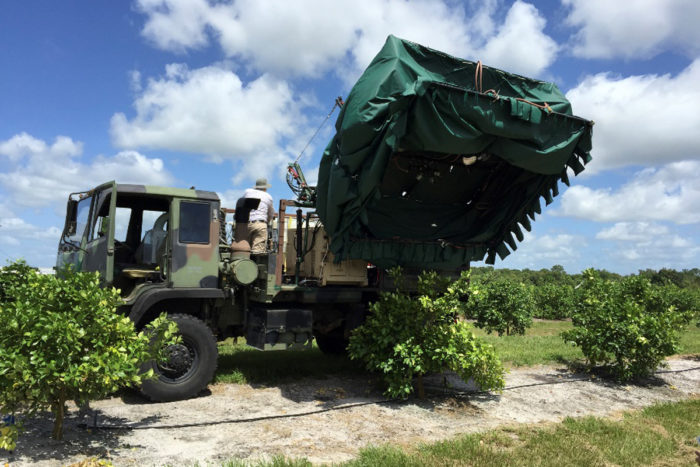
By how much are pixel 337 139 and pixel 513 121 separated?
212 cm

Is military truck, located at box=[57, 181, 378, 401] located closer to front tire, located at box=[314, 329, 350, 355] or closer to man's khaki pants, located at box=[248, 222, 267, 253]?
man's khaki pants, located at box=[248, 222, 267, 253]

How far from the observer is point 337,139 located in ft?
20.6

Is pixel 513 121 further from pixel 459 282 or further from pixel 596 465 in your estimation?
pixel 596 465

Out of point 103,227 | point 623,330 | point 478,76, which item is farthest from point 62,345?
point 623,330

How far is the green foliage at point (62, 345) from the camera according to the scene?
14.2ft

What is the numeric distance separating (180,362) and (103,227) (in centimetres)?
211

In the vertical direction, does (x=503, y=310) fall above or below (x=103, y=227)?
below

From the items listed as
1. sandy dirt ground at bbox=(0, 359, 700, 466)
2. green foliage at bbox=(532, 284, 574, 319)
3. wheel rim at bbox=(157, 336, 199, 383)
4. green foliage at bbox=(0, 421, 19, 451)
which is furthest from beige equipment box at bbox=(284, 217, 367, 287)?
green foliage at bbox=(532, 284, 574, 319)

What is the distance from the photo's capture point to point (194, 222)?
704 centimetres

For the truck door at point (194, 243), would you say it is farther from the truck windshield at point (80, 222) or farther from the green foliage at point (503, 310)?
the green foliage at point (503, 310)

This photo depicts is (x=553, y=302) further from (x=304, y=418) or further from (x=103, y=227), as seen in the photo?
(x=103, y=227)

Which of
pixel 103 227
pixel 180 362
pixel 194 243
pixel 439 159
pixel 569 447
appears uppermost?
pixel 439 159

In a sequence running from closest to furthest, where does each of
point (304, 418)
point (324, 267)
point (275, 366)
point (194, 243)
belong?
point (304, 418), point (194, 243), point (324, 267), point (275, 366)

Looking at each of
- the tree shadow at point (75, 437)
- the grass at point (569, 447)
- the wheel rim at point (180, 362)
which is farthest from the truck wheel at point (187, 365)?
the grass at point (569, 447)
